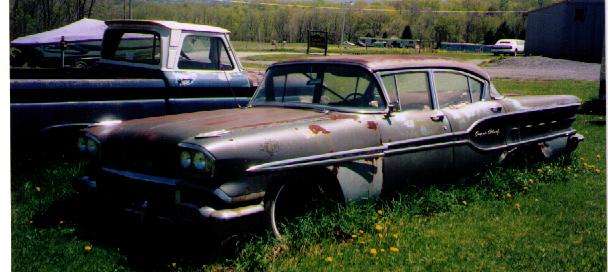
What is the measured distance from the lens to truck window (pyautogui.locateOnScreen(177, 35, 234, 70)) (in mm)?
6215

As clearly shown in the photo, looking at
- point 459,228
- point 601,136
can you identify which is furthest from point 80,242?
point 601,136

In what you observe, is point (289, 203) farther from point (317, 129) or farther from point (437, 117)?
point (437, 117)

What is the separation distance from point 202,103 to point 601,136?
526 cm

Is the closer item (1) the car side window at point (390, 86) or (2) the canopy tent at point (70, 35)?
(1) the car side window at point (390, 86)

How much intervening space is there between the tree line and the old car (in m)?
3.64

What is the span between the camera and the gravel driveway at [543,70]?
18609 millimetres

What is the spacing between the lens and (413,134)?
4395 mm

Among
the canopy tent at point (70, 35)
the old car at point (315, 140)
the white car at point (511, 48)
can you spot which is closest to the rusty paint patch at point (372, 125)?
the old car at point (315, 140)

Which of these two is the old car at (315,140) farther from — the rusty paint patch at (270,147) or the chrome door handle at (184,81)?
the chrome door handle at (184,81)

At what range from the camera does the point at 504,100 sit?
5336 millimetres

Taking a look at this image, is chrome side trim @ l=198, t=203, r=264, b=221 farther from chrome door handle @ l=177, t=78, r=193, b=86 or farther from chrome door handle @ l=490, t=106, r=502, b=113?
chrome door handle @ l=177, t=78, r=193, b=86

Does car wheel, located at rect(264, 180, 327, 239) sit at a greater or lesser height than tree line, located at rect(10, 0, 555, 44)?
lesser

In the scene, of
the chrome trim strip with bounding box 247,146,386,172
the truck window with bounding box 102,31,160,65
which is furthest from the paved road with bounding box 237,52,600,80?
the chrome trim strip with bounding box 247,146,386,172

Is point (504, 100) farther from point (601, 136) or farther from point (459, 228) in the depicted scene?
point (601, 136)
